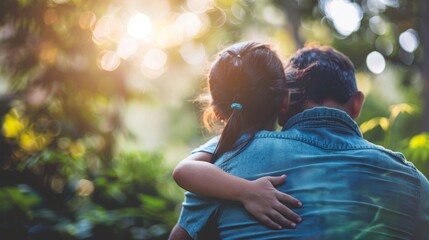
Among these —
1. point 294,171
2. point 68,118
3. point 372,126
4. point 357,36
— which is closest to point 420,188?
point 294,171

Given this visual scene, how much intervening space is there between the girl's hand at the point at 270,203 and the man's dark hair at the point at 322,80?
19.1 inches

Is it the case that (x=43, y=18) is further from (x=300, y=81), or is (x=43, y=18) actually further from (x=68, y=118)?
(x=300, y=81)

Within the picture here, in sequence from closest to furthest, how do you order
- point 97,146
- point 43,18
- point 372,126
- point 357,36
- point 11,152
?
point 372,126
point 11,152
point 43,18
point 97,146
point 357,36

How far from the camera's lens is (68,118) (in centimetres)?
546

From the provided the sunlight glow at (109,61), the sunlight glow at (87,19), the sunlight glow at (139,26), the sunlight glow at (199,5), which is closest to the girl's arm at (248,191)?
the sunlight glow at (87,19)

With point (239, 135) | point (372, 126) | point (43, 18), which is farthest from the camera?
point (43, 18)

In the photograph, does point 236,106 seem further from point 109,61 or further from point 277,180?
point 109,61

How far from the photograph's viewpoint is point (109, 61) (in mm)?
5680

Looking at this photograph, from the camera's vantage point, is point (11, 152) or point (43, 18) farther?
point (43, 18)

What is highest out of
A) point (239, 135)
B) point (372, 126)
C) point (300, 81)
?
point (300, 81)

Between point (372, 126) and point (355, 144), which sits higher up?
point (355, 144)

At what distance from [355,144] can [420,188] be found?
0.87 feet

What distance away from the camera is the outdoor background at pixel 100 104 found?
3.64 m

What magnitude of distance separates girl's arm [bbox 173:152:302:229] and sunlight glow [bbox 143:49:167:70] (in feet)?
13.9
